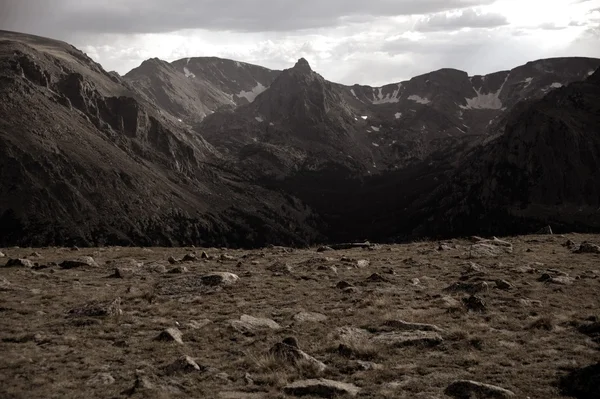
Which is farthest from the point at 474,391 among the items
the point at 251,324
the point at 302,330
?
the point at 251,324

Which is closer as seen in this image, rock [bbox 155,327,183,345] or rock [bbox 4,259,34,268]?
rock [bbox 155,327,183,345]

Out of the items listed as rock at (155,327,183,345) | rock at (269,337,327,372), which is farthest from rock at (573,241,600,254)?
rock at (155,327,183,345)

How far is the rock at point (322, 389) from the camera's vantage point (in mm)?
12766

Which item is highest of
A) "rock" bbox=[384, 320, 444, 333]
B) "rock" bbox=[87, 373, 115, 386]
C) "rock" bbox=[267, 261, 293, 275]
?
"rock" bbox=[384, 320, 444, 333]

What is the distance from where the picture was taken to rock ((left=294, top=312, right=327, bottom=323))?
65.3 feet

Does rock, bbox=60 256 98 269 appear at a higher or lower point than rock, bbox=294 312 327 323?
lower

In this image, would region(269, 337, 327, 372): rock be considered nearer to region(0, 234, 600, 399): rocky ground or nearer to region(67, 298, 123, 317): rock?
region(0, 234, 600, 399): rocky ground

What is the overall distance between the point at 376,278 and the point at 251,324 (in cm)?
1037

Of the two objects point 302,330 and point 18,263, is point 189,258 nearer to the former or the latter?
point 18,263

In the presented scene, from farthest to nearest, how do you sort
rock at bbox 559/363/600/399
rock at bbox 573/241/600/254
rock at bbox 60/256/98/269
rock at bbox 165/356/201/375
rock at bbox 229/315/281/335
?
rock at bbox 573/241/600/254, rock at bbox 60/256/98/269, rock at bbox 229/315/281/335, rock at bbox 165/356/201/375, rock at bbox 559/363/600/399

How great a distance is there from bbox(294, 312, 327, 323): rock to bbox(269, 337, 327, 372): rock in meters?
3.79

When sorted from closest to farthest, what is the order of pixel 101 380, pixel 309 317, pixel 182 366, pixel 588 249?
pixel 101 380 < pixel 182 366 < pixel 309 317 < pixel 588 249

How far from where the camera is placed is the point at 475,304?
20750 mm

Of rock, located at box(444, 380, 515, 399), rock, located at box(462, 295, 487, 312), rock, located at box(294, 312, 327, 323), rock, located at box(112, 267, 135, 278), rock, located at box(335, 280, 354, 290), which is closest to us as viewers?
rock, located at box(444, 380, 515, 399)
